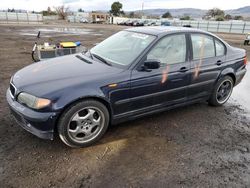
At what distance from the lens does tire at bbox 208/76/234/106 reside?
4.79 meters

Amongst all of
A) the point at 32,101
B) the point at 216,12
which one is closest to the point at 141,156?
the point at 32,101

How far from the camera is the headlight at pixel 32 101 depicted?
113 inches

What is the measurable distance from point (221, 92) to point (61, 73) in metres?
3.43

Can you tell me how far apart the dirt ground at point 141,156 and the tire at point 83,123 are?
144 millimetres

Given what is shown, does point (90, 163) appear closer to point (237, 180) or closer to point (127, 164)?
point (127, 164)

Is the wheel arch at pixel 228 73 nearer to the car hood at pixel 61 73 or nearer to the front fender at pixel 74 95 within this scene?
the car hood at pixel 61 73

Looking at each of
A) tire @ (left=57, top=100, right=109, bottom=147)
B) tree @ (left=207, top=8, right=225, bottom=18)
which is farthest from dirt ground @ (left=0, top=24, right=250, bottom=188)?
tree @ (left=207, top=8, right=225, bottom=18)

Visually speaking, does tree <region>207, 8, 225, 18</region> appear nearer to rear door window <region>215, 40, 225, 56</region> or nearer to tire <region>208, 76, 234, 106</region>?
tire <region>208, 76, 234, 106</region>

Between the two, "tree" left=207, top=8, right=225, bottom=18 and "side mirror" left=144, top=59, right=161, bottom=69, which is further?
"tree" left=207, top=8, right=225, bottom=18

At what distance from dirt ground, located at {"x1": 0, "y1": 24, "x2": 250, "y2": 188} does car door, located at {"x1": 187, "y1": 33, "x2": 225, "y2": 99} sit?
60cm

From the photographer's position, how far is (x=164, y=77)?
3.79m

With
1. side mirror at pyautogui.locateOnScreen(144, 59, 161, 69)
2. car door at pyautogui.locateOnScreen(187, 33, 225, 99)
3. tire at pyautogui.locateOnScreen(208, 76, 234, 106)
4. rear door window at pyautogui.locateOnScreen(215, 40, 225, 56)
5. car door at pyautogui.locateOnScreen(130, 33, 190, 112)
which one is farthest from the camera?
tire at pyautogui.locateOnScreen(208, 76, 234, 106)

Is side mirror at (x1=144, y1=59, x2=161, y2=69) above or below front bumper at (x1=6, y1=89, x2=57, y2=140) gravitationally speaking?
above

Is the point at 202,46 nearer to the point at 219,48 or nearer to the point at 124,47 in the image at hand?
the point at 219,48
